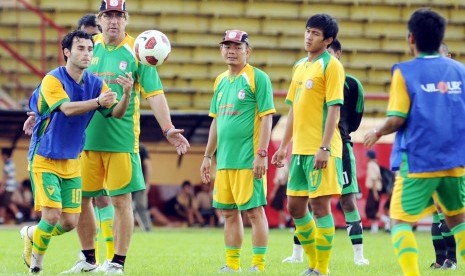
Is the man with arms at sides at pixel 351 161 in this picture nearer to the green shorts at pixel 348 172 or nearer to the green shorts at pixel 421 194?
the green shorts at pixel 348 172

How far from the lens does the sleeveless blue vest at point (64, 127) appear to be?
966 cm

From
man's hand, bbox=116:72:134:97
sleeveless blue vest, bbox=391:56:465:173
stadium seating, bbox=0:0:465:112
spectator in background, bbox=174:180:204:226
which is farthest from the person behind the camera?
stadium seating, bbox=0:0:465:112

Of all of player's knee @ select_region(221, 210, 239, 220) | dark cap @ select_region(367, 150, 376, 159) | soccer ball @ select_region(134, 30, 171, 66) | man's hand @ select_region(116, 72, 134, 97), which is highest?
soccer ball @ select_region(134, 30, 171, 66)

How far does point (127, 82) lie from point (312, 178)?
5.93ft

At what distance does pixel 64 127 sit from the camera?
973cm

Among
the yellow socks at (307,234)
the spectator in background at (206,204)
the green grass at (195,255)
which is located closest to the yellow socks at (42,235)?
the green grass at (195,255)

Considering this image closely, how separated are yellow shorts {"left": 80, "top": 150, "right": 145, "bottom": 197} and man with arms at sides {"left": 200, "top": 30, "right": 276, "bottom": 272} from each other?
2.65 feet

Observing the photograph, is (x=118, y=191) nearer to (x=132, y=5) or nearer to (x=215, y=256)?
(x=215, y=256)

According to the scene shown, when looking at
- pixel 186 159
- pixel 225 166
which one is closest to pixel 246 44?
pixel 225 166

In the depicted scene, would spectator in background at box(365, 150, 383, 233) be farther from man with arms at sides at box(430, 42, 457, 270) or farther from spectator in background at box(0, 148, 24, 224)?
man with arms at sides at box(430, 42, 457, 270)

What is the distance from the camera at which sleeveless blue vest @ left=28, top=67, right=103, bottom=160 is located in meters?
9.66

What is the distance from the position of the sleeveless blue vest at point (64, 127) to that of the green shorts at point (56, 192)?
20 cm

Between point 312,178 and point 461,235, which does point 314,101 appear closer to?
point 312,178

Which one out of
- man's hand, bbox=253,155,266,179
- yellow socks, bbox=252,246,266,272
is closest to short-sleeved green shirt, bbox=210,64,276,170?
man's hand, bbox=253,155,266,179
